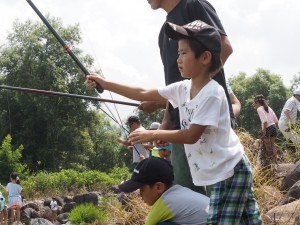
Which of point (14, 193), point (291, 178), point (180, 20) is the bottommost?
point (14, 193)

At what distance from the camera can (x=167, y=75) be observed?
12.0 feet

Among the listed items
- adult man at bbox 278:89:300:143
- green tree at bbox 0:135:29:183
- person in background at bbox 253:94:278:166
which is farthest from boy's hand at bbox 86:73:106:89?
green tree at bbox 0:135:29:183

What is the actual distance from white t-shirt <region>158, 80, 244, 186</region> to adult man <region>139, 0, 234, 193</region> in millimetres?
408

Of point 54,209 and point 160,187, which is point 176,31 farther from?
point 54,209

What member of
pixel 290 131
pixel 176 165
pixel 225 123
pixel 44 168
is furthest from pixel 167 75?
pixel 44 168

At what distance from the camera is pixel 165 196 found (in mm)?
3656

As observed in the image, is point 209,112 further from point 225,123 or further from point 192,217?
point 192,217

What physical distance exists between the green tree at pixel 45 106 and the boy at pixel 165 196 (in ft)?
109

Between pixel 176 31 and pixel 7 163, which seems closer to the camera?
pixel 176 31

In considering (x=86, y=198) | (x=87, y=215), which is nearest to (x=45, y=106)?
(x=86, y=198)

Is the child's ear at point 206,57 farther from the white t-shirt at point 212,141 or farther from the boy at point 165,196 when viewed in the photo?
the boy at point 165,196

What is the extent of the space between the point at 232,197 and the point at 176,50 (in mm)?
972

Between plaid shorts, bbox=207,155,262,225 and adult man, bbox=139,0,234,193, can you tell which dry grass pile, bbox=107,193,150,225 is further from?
plaid shorts, bbox=207,155,262,225

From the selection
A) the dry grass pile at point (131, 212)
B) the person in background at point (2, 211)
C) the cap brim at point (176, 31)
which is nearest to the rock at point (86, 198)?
the person in background at point (2, 211)
